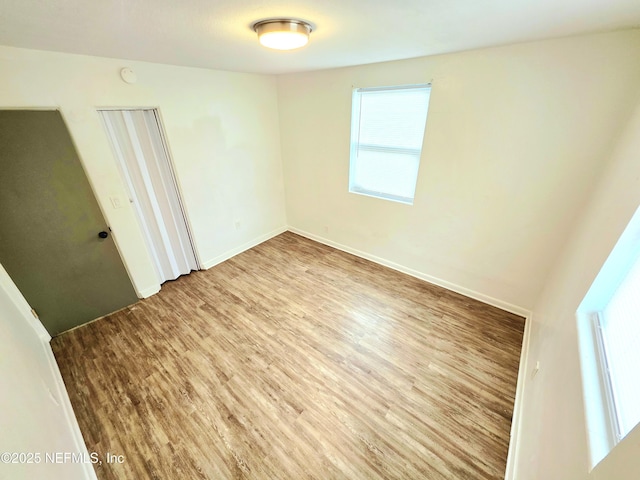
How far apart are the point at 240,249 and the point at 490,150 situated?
3.29m

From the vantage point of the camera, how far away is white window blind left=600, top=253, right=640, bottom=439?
0.77 m

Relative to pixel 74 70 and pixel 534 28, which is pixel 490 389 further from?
pixel 74 70

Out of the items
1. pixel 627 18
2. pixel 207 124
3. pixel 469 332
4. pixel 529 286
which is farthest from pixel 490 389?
pixel 207 124

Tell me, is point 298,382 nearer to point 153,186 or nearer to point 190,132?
point 153,186

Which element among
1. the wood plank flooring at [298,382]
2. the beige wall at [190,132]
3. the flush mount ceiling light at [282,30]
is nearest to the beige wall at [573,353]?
the wood plank flooring at [298,382]

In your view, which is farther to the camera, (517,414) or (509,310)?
(509,310)

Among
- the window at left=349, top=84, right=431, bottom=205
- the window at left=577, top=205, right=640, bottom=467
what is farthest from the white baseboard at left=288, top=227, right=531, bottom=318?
the window at left=577, top=205, right=640, bottom=467

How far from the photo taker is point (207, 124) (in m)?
2.87

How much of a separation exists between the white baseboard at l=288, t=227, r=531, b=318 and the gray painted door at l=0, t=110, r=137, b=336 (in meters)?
2.62

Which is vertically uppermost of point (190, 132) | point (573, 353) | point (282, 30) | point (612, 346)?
point (282, 30)

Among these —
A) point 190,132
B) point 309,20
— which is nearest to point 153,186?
point 190,132

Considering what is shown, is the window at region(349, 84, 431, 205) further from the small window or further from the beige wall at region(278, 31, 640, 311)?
the small window

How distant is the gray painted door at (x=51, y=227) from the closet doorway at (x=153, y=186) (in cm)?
37

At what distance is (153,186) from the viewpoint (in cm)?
273
